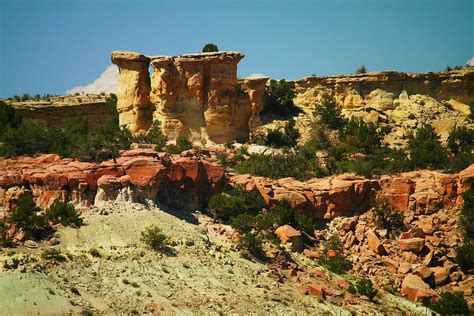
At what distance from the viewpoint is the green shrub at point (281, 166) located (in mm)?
42281

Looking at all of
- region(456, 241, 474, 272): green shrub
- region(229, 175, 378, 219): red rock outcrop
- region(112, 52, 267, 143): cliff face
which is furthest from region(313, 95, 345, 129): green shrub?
region(456, 241, 474, 272): green shrub

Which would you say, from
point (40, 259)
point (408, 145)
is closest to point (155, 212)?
point (40, 259)

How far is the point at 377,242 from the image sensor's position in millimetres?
36969

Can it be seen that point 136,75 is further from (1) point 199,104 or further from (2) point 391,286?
(2) point 391,286

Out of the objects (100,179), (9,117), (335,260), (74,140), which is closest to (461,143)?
(335,260)

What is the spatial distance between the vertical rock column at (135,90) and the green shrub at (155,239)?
1678cm

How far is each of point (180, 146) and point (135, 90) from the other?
5.63 meters

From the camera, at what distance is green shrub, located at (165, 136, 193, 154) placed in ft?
145

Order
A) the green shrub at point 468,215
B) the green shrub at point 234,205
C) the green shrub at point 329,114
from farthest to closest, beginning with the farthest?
1. the green shrub at point 329,114
2. the green shrub at point 234,205
3. the green shrub at point 468,215

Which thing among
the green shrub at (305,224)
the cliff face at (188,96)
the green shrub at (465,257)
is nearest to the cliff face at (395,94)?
the cliff face at (188,96)

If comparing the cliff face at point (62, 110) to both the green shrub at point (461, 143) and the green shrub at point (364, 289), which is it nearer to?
the green shrub at point (461, 143)

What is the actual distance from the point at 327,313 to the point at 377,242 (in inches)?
286

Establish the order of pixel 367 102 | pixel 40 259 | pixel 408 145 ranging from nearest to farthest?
pixel 40 259, pixel 408 145, pixel 367 102

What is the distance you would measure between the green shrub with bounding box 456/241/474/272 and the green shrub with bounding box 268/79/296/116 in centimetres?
1914
